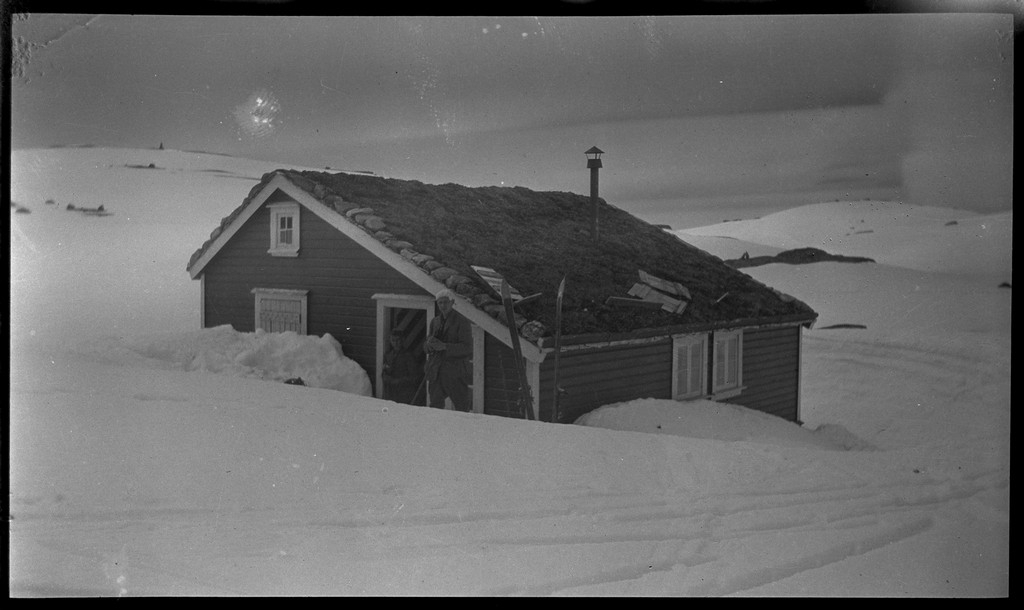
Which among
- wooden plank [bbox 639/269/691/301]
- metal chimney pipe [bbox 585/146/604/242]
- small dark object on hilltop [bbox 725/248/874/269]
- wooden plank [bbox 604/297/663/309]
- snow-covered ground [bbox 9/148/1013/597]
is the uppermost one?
metal chimney pipe [bbox 585/146/604/242]

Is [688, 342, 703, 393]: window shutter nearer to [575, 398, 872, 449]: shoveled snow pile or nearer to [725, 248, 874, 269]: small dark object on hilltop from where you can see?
[575, 398, 872, 449]: shoveled snow pile

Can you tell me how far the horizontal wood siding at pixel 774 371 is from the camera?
348 centimetres

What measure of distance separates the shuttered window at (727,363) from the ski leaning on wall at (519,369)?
1008mm

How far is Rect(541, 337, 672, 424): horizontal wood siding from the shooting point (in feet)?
10.7

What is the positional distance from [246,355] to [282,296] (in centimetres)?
33

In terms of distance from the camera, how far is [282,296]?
11.4 feet

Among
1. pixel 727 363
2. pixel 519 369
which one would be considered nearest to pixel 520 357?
pixel 519 369

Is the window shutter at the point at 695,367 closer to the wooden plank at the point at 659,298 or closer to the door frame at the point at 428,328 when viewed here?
the wooden plank at the point at 659,298

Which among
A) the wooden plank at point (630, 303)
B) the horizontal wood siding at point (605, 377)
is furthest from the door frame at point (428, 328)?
the wooden plank at point (630, 303)

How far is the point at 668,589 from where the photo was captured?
304 cm

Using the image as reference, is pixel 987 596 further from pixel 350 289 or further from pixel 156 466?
pixel 156 466

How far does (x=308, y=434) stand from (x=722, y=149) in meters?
2.33

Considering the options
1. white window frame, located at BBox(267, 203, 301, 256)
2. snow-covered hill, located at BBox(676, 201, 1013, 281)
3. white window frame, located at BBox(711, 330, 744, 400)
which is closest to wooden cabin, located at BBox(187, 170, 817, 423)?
white window frame, located at BBox(267, 203, 301, 256)

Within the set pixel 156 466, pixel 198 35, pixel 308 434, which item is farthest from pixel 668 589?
pixel 198 35
